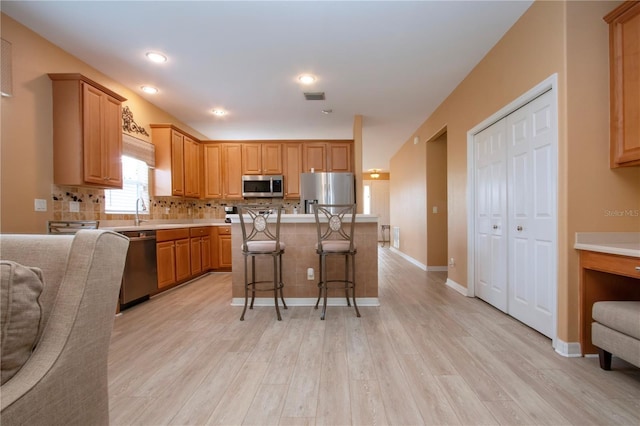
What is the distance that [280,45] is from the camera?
2906 mm

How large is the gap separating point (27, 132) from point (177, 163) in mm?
2113

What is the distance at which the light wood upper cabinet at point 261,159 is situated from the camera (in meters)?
5.79

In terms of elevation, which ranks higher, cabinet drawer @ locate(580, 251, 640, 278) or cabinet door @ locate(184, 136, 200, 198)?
cabinet door @ locate(184, 136, 200, 198)

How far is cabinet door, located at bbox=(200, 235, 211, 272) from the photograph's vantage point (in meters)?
5.04

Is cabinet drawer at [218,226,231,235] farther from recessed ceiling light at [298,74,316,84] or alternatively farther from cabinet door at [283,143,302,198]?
recessed ceiling light at [298,74,316,84]

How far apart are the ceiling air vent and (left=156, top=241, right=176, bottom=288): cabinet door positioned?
9.46 feet

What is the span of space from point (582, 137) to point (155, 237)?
4450mm

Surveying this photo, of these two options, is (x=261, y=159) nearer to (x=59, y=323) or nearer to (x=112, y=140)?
(x=112, y=140)

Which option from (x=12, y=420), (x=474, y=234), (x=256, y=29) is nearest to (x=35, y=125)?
(x=256, y=29)

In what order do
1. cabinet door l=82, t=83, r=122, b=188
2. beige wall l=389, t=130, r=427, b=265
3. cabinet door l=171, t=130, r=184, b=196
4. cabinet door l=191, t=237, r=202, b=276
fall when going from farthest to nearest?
1. beige wall l=389, t=130, r=427, b=265
2. cabinet door l=191, t=237, r=202, b=276
3. cabinet door l=171, t=130, r=184, b=196
4. cabinet door l=82, t=83, r=122, b=188

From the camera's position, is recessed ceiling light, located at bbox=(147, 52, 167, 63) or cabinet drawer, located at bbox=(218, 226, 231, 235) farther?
cabinet drawer, located at bbox=(218, 226, 231, 235)

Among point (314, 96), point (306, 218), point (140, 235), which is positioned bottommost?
point (140, 235)

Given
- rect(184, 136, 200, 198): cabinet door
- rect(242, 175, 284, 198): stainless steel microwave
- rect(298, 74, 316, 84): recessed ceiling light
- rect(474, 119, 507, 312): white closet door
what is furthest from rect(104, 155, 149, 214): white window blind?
rect(474, 119, 507, 312): white closet door

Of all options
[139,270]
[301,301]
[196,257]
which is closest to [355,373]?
[301,301]
